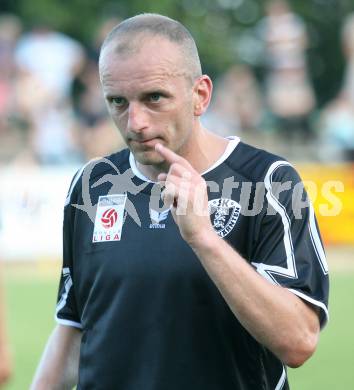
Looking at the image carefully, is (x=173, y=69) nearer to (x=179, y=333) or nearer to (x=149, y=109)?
(x=149, y=109)

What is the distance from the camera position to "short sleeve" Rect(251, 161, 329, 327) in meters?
3.71

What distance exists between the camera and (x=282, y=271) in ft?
12.2

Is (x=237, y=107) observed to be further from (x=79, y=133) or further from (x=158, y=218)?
(x=158, y=218)

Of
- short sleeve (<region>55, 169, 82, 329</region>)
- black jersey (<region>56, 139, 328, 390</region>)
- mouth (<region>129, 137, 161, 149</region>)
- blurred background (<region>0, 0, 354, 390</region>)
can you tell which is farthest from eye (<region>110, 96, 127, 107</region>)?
blurred background (<region>0, 0, 354, 390</region>)

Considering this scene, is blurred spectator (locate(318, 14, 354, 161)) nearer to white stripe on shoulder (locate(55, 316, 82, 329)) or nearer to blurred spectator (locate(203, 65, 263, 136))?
blurred spectator (locate(203, 65, 263, 136))

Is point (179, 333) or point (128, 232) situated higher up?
point (128, 232)

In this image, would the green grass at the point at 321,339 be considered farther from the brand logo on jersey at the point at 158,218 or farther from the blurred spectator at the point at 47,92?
the brand logo on jersey at the point at 158,218

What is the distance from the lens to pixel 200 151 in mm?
4020

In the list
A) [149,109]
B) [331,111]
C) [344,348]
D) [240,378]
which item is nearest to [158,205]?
[149,109]

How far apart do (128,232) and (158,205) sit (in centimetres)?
15

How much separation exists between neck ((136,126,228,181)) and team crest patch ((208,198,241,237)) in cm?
15

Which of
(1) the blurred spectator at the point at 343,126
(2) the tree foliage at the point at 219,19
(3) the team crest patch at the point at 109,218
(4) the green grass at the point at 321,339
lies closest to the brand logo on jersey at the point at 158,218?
(3) the team crest patch at the point at 109,218

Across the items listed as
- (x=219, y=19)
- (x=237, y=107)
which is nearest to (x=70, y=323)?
(x=237, y=107)

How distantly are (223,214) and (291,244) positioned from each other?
0.28m
